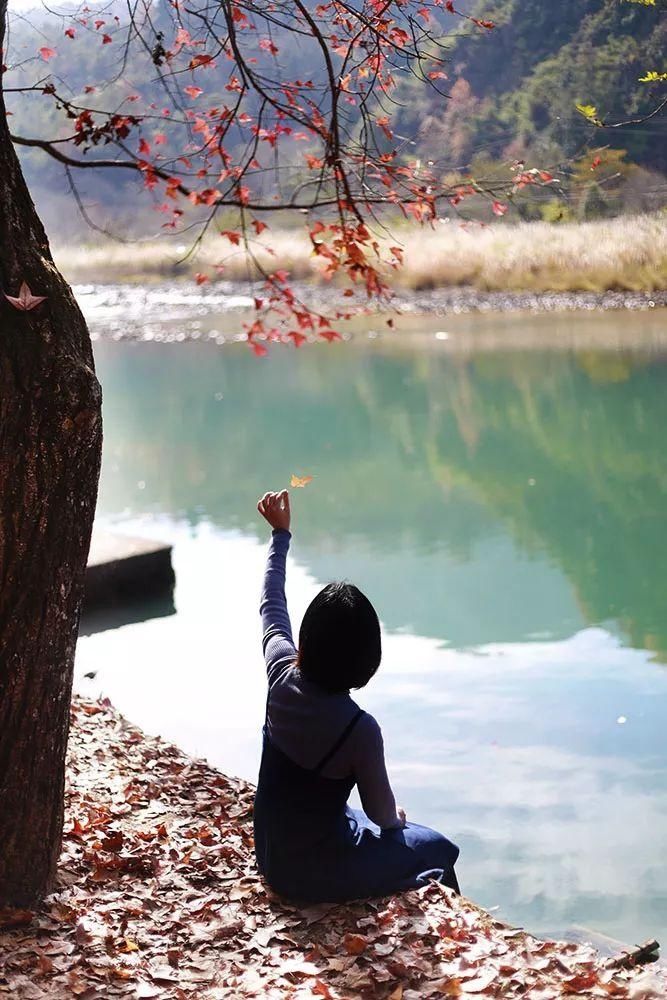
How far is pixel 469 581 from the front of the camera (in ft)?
24.2

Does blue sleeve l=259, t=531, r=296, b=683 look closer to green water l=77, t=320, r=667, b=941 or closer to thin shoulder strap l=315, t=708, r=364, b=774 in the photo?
thin shoulder strap l=315, t=708, r=364, b=774

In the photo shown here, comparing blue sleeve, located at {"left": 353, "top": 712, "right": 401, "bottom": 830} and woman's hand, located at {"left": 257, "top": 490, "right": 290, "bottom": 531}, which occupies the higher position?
woman's hand, located at {"left": 257, "top": 490, "right": 290, "bottom": 531}

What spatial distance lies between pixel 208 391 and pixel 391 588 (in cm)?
834

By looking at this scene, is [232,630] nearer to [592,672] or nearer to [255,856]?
[592,672]

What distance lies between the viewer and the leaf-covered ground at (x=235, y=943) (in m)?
2.59

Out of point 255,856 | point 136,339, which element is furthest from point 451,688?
point 136,339

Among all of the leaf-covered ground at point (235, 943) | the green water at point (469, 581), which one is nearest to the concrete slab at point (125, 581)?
the green water at point (469, 581)

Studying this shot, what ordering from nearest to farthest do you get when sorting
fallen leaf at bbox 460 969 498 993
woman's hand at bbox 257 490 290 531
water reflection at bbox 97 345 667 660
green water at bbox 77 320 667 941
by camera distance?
fallen leaf at bbox 460 969 498 993, woman's hand at bbox 257 490 290 531, green water at bbox 77 320 667 941, water reflection at bbox 97 345 667 660

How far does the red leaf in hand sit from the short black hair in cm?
96

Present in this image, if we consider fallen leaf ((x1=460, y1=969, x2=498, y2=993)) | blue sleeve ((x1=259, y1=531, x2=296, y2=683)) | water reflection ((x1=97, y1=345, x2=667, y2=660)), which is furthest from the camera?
water reflection ((x1=97, y1=345, x2=667, y2=660))

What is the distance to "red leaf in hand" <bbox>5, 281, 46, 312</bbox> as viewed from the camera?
274 centimetres

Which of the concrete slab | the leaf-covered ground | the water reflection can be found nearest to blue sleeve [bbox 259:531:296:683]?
the leaf-covered ground

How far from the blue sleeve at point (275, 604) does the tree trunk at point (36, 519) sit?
483mm

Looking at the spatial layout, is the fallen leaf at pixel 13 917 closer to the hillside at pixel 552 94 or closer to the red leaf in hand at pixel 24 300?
the red leaf in hand at pixel 24 300
